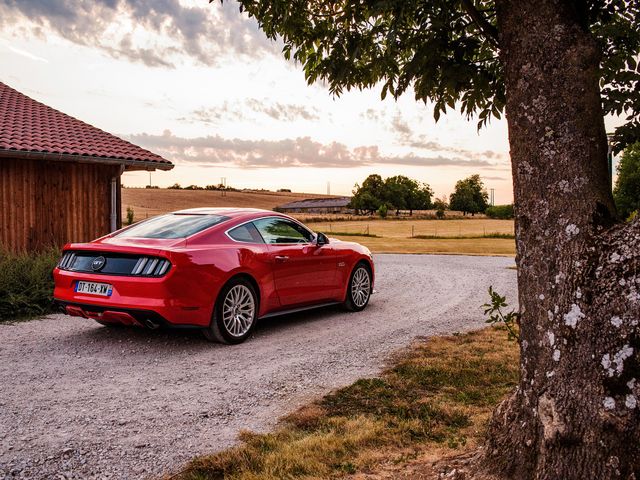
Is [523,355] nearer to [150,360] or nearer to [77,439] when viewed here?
[77,439]

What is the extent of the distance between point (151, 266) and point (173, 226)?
3.33 feet

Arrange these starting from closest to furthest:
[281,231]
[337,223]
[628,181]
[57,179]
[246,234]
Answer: [246,234] → [281,231] → [57,179] → [337,223] → [628,181]

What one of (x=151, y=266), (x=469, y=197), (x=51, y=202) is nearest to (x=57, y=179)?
(x=51, y=202)

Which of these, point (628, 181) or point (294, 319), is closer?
point (294, 319)

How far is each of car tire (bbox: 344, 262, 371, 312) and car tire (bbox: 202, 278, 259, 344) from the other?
7.83ft

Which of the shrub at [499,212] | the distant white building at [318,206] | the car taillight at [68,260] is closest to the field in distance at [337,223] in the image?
the distant white building at [318,206]

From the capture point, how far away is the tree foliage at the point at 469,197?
132250mm

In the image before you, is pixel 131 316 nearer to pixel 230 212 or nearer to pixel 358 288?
pixel 230 212

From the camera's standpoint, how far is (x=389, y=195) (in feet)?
392

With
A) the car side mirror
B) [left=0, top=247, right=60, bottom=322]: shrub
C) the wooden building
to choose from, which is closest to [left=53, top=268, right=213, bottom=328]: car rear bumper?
the car side mirror

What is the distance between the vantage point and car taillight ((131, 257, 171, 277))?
6.33m

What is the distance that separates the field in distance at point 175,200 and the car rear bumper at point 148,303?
50.5 metres

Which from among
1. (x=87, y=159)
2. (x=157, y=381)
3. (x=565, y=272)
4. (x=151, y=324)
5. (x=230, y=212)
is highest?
(x=87, y=159)

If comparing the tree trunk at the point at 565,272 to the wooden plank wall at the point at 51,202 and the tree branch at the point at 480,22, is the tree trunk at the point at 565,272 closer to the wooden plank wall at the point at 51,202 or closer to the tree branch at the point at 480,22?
the tree branch at the point at 480,22
